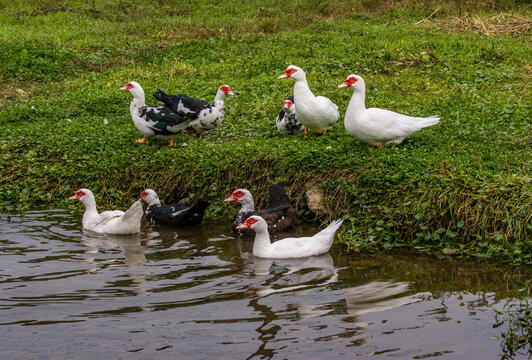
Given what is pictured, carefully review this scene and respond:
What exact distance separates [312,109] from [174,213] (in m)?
2.65

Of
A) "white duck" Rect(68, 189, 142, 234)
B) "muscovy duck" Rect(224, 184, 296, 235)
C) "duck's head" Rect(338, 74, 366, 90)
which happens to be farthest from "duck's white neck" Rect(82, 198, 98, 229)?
"duck's head" Rect(338, 74, 366, 90)

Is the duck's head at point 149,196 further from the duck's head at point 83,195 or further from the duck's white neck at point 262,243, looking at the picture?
the duck's white neck at point 262,243

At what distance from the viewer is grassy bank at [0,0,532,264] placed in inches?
321

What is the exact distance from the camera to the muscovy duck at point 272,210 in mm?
8789

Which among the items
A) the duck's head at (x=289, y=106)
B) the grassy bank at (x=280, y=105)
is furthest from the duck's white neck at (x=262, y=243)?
the duck's head at (x=289, y=106)

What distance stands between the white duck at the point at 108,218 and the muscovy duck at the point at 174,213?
393 mm

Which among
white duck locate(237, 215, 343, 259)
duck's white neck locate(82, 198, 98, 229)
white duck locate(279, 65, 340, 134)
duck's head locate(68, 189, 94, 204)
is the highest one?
white duck locate(279, 65, 340, 134)

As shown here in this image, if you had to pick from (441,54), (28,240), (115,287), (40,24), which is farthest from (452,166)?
(40,24)

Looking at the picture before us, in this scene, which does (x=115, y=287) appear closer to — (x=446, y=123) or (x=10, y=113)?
(x=446, y=123)

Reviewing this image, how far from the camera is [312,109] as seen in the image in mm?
10234

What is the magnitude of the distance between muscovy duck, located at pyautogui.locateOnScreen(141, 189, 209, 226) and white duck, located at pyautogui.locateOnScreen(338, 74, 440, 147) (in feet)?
7.71

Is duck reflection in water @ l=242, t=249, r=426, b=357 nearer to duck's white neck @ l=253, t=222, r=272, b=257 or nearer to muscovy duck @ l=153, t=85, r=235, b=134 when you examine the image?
duck's white neck @ l=253, t=222, r=272, b=257

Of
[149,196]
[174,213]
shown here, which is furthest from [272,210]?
[149,196]

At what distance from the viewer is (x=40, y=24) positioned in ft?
65.6
